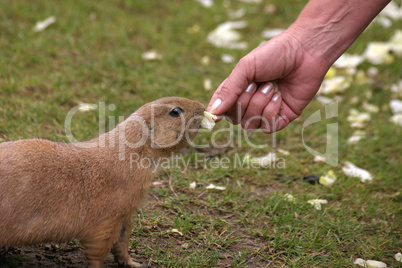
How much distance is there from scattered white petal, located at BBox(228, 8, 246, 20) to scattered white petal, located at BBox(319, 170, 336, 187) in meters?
4.03

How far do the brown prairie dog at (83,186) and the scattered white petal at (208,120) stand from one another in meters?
0.28

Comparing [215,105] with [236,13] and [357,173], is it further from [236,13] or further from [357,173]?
[236,13]

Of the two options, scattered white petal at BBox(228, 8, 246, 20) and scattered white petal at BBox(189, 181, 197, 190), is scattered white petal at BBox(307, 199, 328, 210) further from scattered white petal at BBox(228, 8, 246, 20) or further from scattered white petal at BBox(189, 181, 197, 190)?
scattered white petal at BBox(228, 8, 246, 20)

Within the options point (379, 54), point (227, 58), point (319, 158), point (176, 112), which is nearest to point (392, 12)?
point (379, 54)

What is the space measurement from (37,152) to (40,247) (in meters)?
0.79

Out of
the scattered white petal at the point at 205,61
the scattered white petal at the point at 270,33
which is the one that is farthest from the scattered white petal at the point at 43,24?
the scattered white petal at the point at 270,33

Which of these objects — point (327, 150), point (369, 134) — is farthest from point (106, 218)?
point (369, 134)

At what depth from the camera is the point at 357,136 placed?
5000 mm

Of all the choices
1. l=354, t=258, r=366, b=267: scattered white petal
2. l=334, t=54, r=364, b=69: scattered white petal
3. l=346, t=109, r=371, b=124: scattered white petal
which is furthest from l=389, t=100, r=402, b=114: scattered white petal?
l=354, t=258, r=366, b=267: scattered white petal

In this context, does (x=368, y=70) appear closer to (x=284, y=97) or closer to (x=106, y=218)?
(x=284, y=97)

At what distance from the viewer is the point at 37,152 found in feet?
8.47

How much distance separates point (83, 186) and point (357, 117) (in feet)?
12.5

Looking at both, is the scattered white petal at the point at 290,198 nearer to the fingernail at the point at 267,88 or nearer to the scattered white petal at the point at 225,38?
the fingernail at the point at 267,88

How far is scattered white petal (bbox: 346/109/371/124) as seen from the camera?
5332 millimetres
